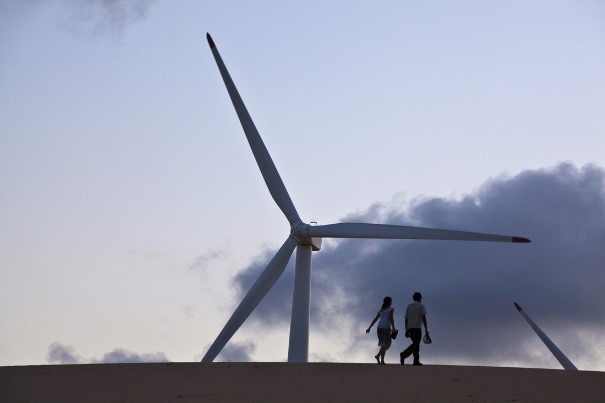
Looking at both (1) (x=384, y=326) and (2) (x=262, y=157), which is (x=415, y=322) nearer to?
(1) (x=384, y=326)

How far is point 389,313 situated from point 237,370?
6412 millimetres

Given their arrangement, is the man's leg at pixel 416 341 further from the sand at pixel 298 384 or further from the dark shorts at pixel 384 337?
the sand at pixel 298 384

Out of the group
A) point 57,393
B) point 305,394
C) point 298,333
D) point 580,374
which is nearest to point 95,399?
Answer: point 57,393

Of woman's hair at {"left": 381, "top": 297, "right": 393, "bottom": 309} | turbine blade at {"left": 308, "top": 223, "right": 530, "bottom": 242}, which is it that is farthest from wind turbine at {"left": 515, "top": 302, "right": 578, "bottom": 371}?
woman's hair at {"left": 381, "top": 297, "right": 393, "bottom": 309}

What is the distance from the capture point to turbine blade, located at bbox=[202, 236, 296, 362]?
4899 centimetres

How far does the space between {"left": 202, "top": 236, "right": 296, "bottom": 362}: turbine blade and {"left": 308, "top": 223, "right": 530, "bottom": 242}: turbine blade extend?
5.60ft

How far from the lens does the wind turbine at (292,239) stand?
160ft

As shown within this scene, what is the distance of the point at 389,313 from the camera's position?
35969 millimetres

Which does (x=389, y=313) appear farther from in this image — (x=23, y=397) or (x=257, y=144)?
(x=257, y=144)

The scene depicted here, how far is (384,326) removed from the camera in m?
35.7

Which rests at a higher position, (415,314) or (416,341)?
(415,314)

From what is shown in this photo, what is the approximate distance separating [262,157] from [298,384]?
24.4 metres

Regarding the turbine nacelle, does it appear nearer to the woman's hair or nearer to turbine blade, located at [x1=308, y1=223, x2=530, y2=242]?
turbine blade, located at [x1=308, y1=223, x2=530, y2=242]

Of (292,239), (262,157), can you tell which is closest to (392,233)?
(292,239)
